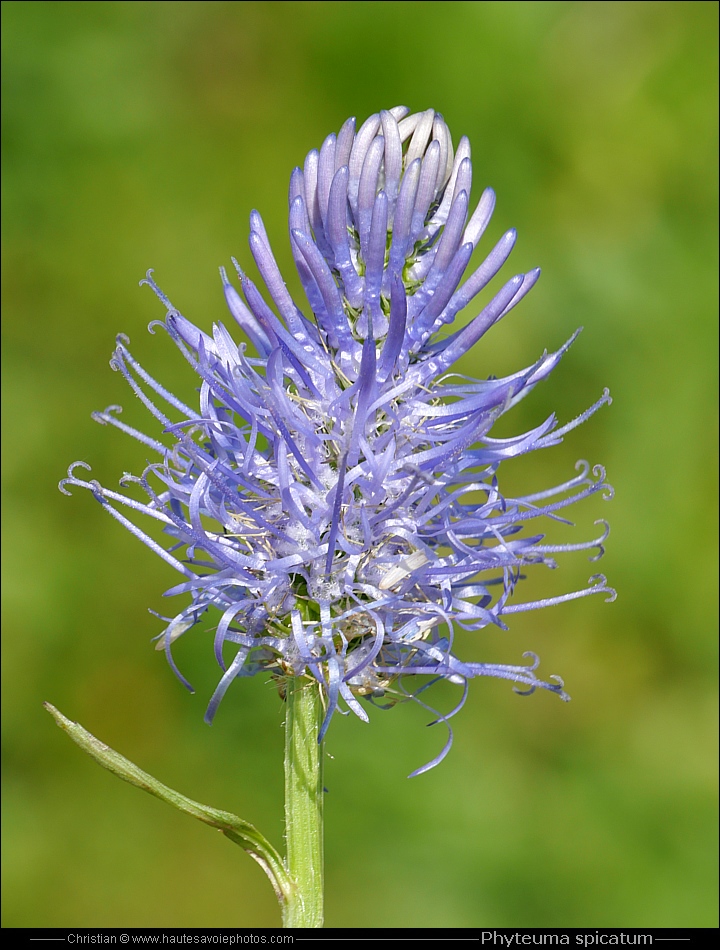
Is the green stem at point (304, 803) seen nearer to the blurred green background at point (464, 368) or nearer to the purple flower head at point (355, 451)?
the purple flower head at point (355, 451)

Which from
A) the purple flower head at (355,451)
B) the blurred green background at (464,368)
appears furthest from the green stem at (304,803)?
the blurred green background at (464,368)

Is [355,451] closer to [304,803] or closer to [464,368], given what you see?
[304,803]

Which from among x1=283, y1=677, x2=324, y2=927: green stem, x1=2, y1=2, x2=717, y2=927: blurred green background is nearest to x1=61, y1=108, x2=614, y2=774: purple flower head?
x1=283, y1=677, x2=324, y2=927: green stem

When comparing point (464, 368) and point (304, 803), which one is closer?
point (304, 803)

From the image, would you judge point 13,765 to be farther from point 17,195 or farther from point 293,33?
point 293,33

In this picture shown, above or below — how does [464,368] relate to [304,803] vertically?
above

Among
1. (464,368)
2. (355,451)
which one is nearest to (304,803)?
(355,451)

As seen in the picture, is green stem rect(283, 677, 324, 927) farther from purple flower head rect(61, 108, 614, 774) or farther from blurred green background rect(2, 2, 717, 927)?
blurred green background rect(2, 2, 717, 927)
